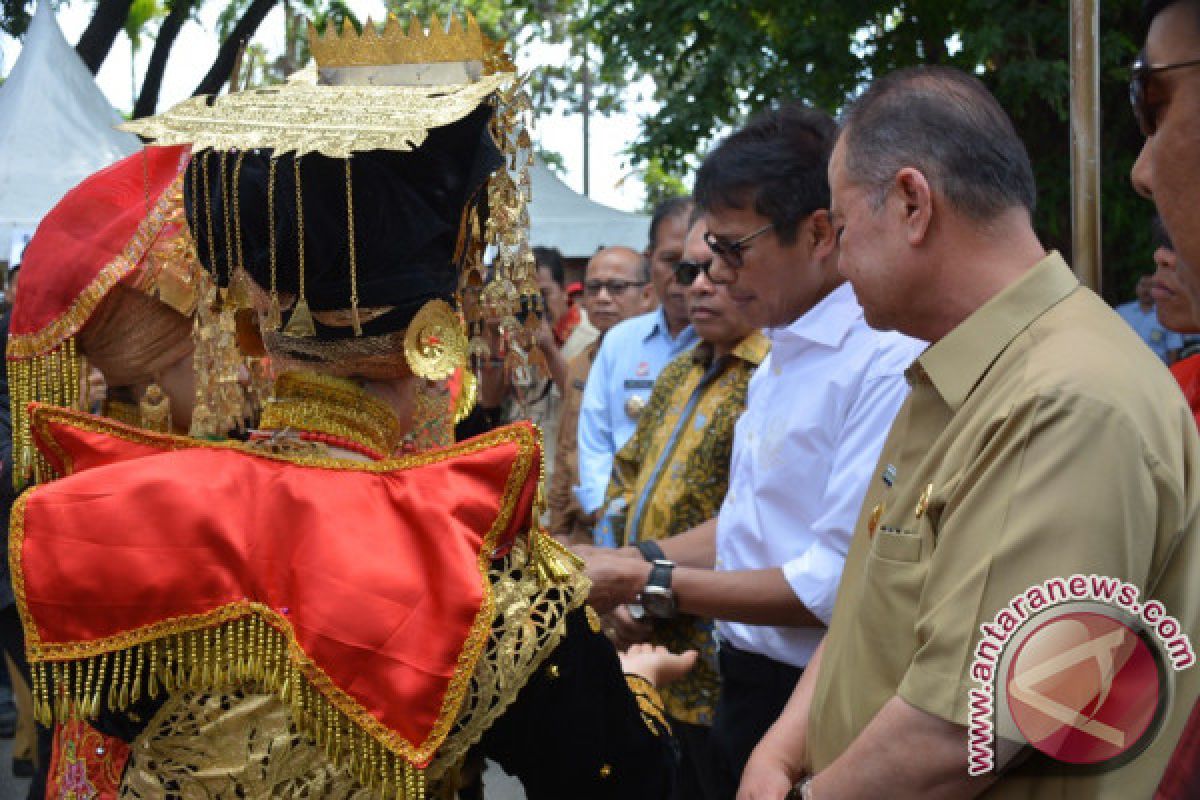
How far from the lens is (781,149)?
2906mm

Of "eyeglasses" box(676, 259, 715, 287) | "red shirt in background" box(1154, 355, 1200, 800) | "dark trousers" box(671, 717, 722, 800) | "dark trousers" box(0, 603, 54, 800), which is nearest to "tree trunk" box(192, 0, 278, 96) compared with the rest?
"dark trousers" box(0, 603, 54, 800)

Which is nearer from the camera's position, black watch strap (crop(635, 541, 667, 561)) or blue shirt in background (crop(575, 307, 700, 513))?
black watch strap (crop(635, 541, 667, 561))

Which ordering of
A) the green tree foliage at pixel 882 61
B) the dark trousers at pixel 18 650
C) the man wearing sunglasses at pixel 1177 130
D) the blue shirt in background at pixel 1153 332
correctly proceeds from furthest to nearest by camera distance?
1. the green tree foliage at pixel 882 61
2. the blue shirt in background at pixel 1153 332
3. the dark trousers at pixel 18 650
4. the man wearing sunglasses at pixel 1177 130

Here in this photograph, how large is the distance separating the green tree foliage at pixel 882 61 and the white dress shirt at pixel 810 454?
5.50m

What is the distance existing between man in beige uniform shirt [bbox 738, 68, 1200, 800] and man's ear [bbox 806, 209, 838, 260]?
791 mm

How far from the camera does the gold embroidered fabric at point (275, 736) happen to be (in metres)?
1.75

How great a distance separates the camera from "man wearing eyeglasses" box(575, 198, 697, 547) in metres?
4.64

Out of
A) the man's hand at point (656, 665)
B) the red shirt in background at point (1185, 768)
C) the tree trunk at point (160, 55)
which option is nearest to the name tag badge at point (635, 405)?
the man's hand at point (656, 665)

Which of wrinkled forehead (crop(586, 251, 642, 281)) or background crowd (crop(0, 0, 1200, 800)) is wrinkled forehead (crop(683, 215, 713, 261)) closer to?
background crowd (crop(0, 0, 1200, 800))

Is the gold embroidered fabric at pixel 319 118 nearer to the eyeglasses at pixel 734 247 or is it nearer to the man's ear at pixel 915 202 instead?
the man's ear at pixel 915 202

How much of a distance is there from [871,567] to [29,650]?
1.27 meters

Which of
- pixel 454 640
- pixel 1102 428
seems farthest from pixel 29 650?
pixel 1102 428

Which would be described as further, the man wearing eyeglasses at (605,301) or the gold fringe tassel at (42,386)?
the man wearing eyeglasses at (605,301)

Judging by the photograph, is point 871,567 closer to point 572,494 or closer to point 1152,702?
point 1152,702
